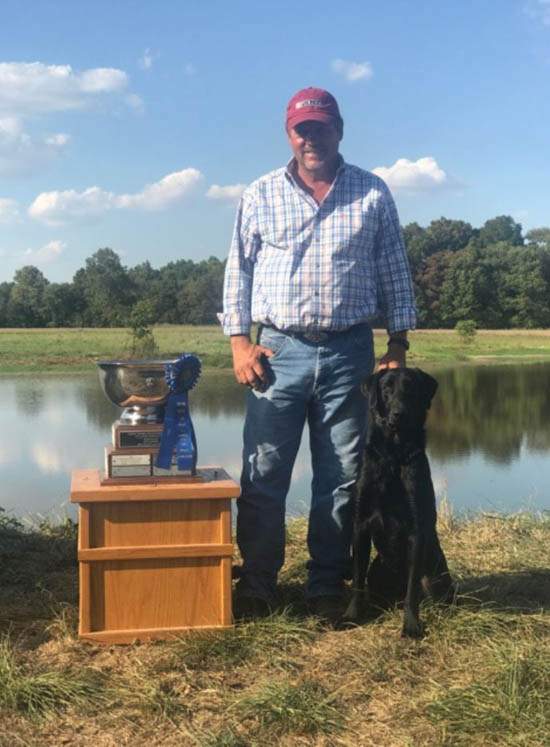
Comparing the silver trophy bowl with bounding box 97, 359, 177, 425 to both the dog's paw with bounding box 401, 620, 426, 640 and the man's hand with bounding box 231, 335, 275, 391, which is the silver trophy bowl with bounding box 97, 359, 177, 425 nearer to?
the man's hand with bounding box 231, 335, 275, 391

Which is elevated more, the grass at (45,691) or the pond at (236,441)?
the grass at (45,691)

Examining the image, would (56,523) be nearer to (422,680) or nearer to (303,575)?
(303,575)

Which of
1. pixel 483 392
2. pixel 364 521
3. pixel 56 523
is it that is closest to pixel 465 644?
pixel 364 521

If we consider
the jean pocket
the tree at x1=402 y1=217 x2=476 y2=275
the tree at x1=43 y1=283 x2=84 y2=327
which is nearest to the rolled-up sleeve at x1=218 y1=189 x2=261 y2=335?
the jean pocket

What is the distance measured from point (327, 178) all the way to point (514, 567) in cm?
228

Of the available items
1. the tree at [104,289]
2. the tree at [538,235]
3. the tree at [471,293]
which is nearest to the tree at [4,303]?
the tree at [104,289]

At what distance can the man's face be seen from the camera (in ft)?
10.3

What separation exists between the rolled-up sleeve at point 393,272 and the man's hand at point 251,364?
58 centimetres

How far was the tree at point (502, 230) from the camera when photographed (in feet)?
274

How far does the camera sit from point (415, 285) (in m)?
51.4

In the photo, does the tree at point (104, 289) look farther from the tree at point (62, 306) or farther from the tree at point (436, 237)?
the tree at point (436, 237)

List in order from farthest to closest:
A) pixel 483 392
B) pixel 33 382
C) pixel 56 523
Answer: pixel 33 382 < pixel 483 392 < pixel 56 523

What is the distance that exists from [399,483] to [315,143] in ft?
4.72

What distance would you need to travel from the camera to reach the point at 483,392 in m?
17.4
